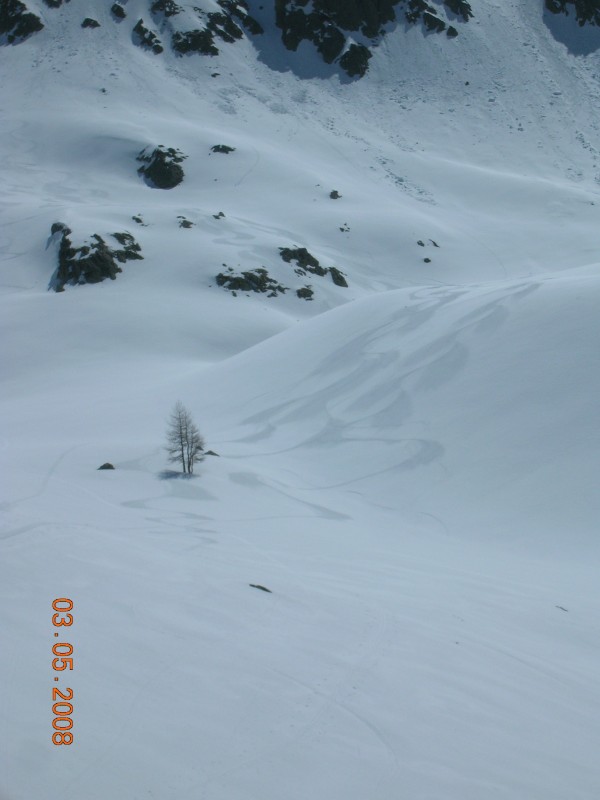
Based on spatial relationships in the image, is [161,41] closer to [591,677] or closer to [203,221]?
[203,221]

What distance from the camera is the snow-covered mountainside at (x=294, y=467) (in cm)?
637

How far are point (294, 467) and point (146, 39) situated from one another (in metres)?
77.3

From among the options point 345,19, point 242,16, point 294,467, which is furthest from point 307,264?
point 242,16

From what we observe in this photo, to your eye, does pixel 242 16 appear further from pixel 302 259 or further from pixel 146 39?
pixel 302 259

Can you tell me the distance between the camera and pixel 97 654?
6.81 metres

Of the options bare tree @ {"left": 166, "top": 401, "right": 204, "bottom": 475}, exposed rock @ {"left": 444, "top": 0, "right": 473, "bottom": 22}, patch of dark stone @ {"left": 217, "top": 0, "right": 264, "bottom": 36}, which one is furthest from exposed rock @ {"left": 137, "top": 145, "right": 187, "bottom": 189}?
exposed rock @ {"left": 444, "top": 0, "right": 473, "bottom": 22}

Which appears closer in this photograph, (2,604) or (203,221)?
(2,604)

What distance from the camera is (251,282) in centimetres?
4519

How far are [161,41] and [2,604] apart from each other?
8762 cm

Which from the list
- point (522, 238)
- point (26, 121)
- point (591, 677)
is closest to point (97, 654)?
point (591, 677)

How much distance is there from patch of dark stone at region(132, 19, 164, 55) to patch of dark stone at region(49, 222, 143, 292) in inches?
1787

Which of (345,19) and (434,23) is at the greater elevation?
(345,19)
